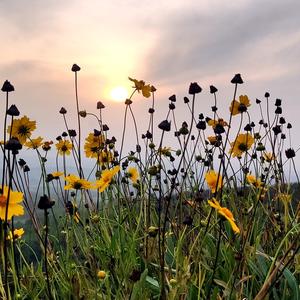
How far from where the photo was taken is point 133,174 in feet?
10.9

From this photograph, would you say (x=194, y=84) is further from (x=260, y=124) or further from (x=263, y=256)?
(x=260, y=124)

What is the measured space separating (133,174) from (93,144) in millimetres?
366

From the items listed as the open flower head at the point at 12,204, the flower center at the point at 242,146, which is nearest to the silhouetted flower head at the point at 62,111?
the flower center at the point at 242,146

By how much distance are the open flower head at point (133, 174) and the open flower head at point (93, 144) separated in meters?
0.26

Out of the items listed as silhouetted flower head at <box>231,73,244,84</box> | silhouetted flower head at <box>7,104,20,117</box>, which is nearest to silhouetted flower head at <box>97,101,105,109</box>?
silhouetted flower head at <box>231,73,244,84</box>

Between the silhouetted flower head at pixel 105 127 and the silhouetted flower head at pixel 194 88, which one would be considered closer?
the silhouetted flower head at pixel 194 88

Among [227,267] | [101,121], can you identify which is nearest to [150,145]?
[101,121]

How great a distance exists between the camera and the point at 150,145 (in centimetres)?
316

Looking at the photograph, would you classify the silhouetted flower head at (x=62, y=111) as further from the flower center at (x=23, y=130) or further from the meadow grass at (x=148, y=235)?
the flower center at (x=23, y=130)

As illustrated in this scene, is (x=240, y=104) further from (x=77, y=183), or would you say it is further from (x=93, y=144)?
(x=93, y=144)

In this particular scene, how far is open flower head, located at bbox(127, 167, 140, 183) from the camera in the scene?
3262 mm

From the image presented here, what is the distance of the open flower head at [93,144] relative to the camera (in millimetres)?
3300

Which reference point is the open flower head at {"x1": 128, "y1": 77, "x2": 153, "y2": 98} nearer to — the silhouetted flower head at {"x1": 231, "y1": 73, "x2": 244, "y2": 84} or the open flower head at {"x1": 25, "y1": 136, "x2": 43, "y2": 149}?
the open flower head at {"x1": 25, "y1": 136, "x2": 43, "y2": 149}

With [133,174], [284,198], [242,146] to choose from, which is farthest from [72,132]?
[284,198]
